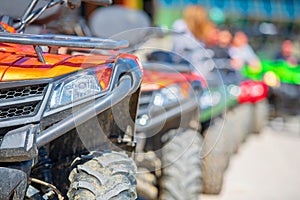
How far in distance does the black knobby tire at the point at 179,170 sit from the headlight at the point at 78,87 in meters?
1.57

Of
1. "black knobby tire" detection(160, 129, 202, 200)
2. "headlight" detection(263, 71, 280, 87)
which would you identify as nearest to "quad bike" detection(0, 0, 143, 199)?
"black knobby tire" detection(160, 129, 202, 200)

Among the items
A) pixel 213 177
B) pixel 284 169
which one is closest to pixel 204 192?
pixel 213 177

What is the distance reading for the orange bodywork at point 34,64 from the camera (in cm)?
296

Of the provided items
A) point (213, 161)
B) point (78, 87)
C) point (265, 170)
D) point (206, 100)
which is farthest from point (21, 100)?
point (265, 170)

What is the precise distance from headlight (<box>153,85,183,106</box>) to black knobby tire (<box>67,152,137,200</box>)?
48.8 inches

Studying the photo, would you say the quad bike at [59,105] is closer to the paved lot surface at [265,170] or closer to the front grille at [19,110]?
the front grille at [19,110]

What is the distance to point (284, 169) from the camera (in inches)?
308

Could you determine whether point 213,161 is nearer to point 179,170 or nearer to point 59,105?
point 179,170

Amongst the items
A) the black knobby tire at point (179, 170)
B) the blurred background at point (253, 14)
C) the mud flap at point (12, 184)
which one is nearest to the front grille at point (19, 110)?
the mud flap at point (12, 184)

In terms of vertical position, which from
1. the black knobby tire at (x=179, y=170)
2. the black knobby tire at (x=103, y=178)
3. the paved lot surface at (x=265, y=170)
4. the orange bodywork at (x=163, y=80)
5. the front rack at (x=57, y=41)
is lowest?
the paved lot surface at (x=265, y=170)

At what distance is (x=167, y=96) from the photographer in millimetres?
4465

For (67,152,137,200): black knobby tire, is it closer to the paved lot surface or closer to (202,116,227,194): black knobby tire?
(202,116,227,194): black knobby tire

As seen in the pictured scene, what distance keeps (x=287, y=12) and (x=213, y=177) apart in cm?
2059

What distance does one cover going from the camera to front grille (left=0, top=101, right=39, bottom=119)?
2.95 metres
